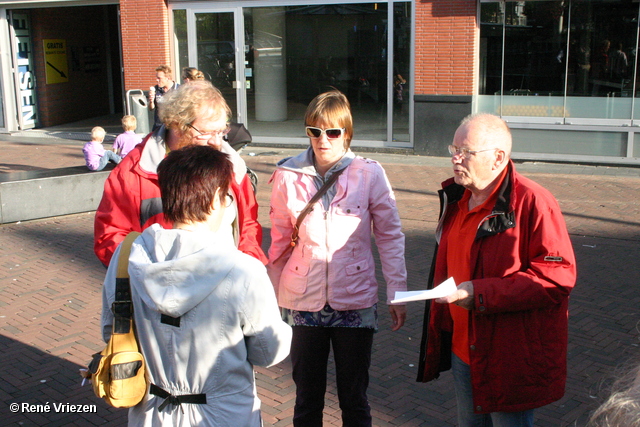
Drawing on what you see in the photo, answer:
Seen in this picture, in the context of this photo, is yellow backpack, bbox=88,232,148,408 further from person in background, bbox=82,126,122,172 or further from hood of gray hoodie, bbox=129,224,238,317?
person in background, bbox=82,126,122,172

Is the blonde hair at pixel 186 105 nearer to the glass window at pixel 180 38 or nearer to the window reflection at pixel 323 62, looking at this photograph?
the window reflection at pixel 323 62

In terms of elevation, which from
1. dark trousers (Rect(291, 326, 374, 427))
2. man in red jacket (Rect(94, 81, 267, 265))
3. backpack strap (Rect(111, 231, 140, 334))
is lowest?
dark trousers (Rect(291, 326, 374, 427))

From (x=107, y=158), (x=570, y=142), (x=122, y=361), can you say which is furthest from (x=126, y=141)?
(x=122, y=361)

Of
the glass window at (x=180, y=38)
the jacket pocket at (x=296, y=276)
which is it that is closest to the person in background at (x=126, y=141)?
the glass window at (x=180, y=38)

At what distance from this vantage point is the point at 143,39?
1605 centimetres

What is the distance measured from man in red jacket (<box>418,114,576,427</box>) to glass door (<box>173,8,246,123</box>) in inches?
527

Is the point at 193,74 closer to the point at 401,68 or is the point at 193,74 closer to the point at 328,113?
the point at 328,113

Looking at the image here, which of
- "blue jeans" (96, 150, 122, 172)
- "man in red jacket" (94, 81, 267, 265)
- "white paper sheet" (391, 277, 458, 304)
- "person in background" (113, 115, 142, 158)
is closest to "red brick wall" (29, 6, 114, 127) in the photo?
"person in background" (113, 115, 142, 158)

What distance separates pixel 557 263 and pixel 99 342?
363cm

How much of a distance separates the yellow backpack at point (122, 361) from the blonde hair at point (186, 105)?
0.91 m

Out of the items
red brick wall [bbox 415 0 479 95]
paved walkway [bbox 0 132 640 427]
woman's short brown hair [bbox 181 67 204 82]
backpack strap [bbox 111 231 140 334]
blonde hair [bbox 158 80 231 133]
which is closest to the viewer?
backpack strap [bbox 111 231 140 334]

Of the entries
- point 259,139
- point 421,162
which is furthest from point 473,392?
point 259,139

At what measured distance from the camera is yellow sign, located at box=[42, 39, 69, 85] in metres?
18.9

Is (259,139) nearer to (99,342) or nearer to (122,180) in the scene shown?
(99,342)
